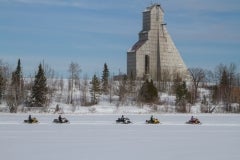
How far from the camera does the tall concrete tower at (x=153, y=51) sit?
322ft

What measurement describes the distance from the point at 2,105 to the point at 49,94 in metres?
10.5

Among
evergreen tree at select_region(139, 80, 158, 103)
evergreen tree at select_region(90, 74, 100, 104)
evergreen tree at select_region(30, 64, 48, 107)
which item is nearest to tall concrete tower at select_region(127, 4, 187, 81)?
evergreen tree at select_region(90, 74, 100, 104)

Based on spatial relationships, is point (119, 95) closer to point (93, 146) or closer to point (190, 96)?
point (190, 96)

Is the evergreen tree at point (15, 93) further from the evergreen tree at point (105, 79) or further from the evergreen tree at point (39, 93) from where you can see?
the evergreen tree at point (105, 79)

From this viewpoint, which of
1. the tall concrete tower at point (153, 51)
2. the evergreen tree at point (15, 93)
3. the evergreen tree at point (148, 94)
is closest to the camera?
the evergreen tree at point (15, 93)

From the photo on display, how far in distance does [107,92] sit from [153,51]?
2307 cm

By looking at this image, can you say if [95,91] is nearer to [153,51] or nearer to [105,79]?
[105,79]

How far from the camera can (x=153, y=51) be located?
327ft

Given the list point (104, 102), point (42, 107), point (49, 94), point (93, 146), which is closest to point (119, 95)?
point (104, 102)

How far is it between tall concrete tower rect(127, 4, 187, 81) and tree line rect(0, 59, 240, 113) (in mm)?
5611

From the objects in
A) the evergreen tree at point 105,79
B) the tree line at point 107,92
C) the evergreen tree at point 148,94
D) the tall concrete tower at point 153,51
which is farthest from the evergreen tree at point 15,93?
the tall concrete tower at point 153,51

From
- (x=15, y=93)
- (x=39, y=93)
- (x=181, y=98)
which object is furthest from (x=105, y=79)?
(x=15, y=93)

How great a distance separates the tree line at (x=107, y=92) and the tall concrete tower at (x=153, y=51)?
561 centimetres

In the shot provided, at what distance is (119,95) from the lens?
75250 mm
